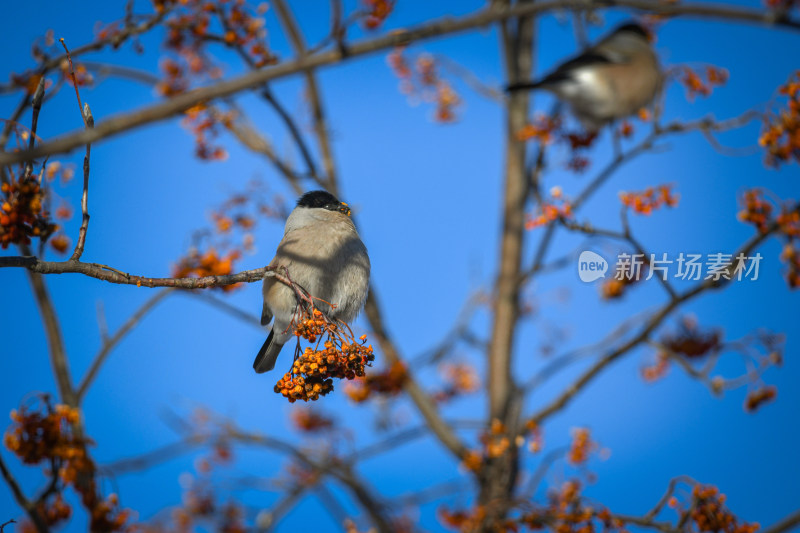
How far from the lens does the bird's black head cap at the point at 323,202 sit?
297cm

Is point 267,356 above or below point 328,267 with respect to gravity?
below

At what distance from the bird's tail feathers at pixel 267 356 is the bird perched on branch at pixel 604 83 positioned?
189 centimetres

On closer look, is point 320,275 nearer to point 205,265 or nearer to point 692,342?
point 205,265

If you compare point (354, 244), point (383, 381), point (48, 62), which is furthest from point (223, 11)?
point (383, 381)

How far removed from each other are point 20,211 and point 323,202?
1527 mm

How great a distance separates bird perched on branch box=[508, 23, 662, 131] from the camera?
3.58 meters

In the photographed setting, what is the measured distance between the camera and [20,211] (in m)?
1.79

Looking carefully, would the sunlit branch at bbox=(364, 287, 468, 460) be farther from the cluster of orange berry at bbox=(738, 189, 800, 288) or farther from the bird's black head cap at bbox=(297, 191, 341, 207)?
the cluster of orange berry at bbox=(738, 189, 800, 288)

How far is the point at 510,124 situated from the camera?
533 cm

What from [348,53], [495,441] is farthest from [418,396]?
[348,53]

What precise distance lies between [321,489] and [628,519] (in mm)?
2378

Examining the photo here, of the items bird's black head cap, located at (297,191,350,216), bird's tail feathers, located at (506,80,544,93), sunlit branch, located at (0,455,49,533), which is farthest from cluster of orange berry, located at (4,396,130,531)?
bird's tail feathers, located at (506,80,544,93)
